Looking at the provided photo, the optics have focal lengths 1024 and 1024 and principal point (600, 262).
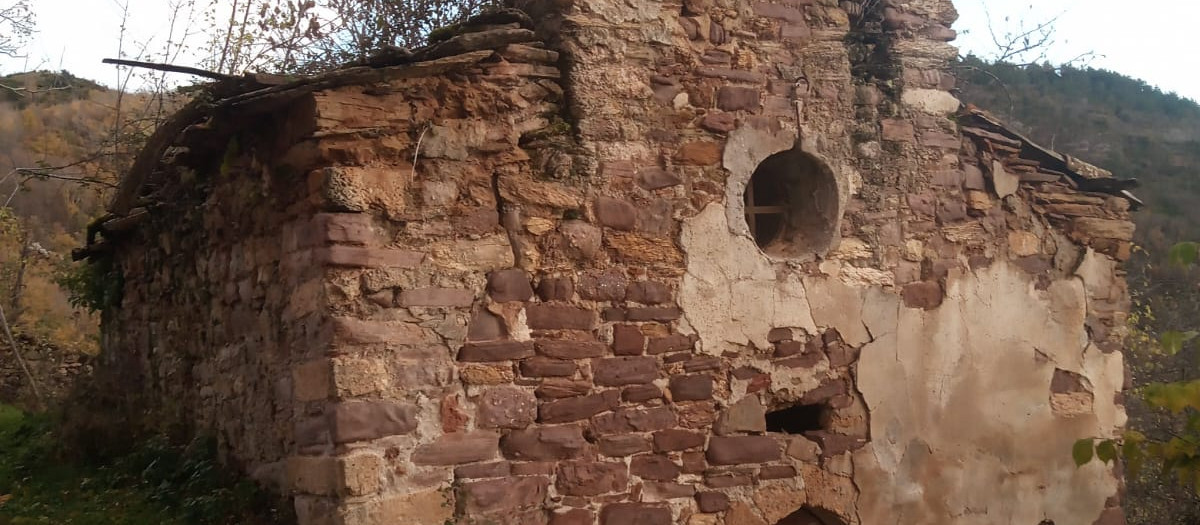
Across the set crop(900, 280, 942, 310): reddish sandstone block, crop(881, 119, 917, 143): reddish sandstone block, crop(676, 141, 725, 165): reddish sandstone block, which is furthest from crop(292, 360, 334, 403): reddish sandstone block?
crop(881, 119, 917, 143): reddish sandstone block

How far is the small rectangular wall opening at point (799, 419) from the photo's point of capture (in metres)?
5.06

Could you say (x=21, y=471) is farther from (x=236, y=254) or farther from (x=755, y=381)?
(x=755, y=381)

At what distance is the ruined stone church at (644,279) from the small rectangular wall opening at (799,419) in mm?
23

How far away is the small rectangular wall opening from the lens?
5059mm

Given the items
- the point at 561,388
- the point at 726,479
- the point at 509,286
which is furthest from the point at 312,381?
the point at 726,479

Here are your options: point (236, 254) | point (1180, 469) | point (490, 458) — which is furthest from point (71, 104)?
point (1180, 469)

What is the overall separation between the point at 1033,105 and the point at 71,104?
22.2 meters

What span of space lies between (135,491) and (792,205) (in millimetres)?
3744

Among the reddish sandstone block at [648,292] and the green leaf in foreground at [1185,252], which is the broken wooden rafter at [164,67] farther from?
the green leaf in foreground at [1185,252]

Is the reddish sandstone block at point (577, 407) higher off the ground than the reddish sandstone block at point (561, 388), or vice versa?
the reddish sandstone block at point (561, 388)

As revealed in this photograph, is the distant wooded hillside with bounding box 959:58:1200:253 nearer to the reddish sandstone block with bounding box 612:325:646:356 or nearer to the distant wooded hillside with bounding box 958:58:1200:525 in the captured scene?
the distant wooded hillside with bounding box 958:58:1200:525

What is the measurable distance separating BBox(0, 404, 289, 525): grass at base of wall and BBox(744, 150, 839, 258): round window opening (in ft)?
8.85

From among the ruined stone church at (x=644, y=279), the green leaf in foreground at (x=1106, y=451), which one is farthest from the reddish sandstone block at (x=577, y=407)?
the green leaf in foreground at (x=1106, y=451)

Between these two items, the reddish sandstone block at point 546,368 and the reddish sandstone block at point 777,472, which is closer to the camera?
the reddish sandstone block at point 546,368
